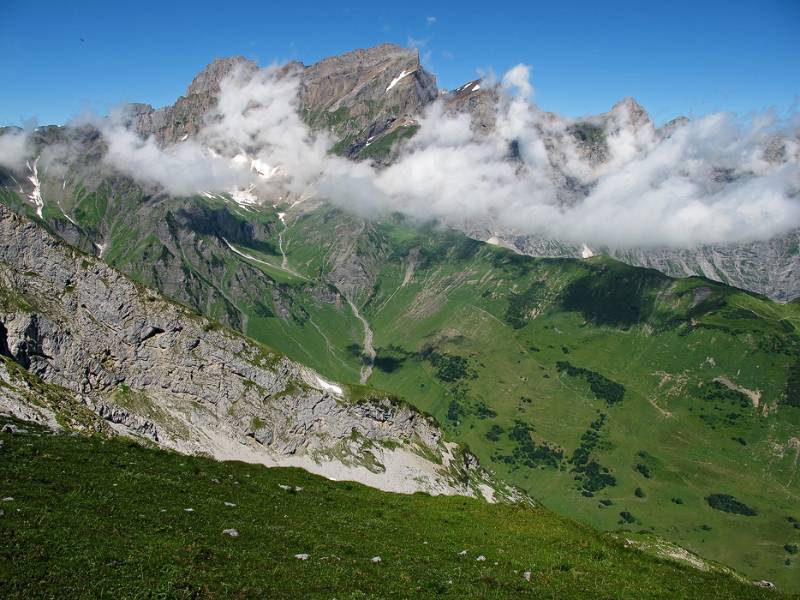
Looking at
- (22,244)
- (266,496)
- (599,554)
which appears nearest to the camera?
(599,554)

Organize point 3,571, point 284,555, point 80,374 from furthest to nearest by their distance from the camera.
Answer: point 80,374 < point 284,555 < point 3,571

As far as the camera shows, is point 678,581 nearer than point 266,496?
Yes

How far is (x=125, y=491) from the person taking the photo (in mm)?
37969

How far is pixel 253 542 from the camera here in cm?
3344

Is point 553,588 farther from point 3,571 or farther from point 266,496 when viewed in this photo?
point 3,571

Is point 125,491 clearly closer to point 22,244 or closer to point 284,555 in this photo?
point 284,555

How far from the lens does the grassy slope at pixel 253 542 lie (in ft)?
87.8

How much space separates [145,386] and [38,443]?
543ft

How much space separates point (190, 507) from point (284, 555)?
897 centimetres

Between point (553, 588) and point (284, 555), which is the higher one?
point (553, 588)

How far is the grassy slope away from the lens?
1054 inches

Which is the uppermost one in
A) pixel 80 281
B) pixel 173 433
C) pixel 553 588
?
pixel 553 588

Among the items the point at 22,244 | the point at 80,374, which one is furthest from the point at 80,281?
the point at 80,374

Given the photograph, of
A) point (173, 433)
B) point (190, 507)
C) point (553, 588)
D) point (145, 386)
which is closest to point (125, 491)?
point (190, 507)
